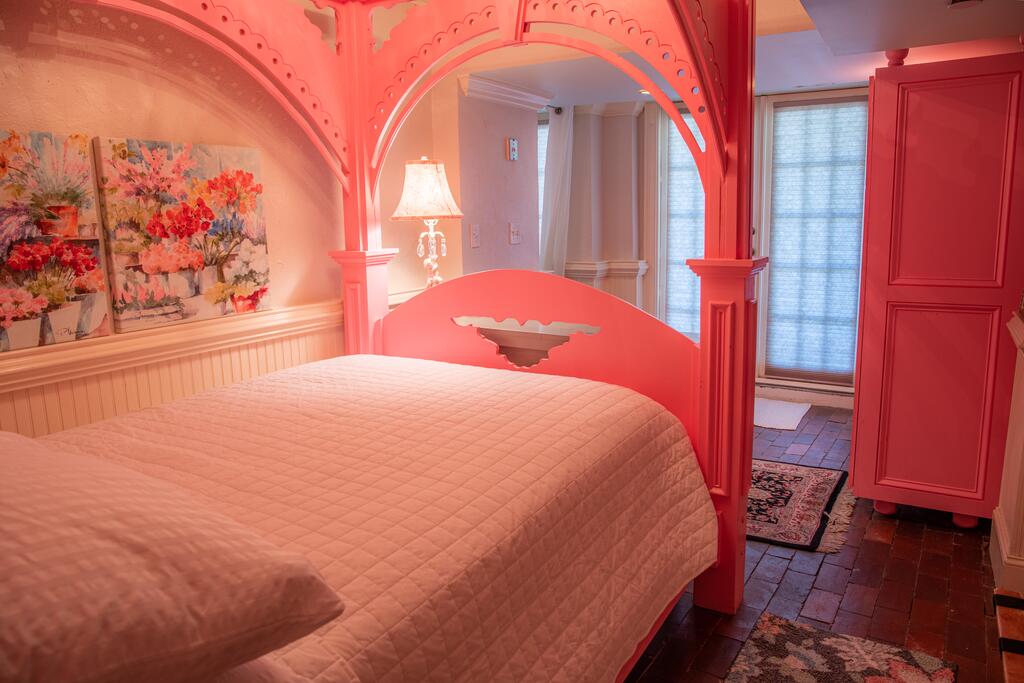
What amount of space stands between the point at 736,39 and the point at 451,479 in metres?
1.60

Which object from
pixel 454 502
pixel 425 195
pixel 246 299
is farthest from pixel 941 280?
pixel 246 299

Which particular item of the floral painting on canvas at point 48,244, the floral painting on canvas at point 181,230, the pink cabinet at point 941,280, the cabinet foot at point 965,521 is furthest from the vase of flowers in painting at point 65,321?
the cabinet foot at point 965,521

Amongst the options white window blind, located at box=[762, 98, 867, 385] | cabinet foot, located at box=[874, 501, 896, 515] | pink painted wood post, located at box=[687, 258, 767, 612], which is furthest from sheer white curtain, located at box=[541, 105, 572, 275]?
pink painted wood post, located at box=[687, 258, 767, 612]

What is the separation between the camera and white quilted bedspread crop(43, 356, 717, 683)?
115 centimetres

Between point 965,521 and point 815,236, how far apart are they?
8.52 ft

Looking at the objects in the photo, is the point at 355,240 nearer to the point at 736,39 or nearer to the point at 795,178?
the point at 736,39

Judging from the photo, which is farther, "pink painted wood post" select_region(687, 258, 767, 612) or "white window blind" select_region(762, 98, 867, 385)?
"white window blind" select_region(762, 98, 867, 385)

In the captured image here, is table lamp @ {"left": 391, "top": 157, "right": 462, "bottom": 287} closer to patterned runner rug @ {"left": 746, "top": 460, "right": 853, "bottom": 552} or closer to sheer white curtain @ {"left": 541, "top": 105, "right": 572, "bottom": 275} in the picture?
patterned runner rug @ {"left": 746, "top": 460, "right": 853, "bottom": 552}

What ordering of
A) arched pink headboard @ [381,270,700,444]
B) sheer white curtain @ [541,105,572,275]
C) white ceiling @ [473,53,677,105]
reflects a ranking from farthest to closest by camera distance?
sheer white curtain @ [541,105,572,275]
white ceiling @ [473,53,677,105]
arched pink headboard @ [381,270,700,444]

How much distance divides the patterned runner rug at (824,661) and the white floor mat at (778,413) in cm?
228

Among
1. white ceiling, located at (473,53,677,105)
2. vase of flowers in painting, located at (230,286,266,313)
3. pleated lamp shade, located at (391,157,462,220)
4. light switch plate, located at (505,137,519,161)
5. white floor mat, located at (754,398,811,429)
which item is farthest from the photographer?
white floor mat, located at (754,398,811,429)

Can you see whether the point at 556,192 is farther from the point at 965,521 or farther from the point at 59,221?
the point at 59,221

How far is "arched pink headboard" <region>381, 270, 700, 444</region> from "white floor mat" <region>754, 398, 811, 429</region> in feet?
7.68

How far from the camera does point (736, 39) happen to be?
2170 millimetres
